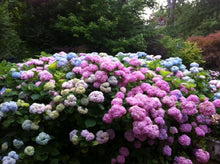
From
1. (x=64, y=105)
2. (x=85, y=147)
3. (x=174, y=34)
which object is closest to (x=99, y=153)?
(x=85, y=147)

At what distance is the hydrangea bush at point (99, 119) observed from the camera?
1.84 metres

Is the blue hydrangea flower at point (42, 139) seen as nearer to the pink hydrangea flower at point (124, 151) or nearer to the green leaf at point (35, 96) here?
the green leaf at point (35, 96)

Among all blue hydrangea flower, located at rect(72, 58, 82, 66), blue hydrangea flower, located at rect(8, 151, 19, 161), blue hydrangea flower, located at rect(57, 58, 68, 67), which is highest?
A: blue hydrangea flower, located at rect(72, 58, 82, 66)

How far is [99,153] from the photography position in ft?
6.62

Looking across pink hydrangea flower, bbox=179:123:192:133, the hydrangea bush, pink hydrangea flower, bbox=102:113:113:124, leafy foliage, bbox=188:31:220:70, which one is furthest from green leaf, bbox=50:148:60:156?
leafy foliage, bbox=188:31:220:70

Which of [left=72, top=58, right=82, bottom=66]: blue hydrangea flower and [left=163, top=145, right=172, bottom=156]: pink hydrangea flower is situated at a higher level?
[left=72, top=58, right=82, bottom=66]: blue hydrangea flower

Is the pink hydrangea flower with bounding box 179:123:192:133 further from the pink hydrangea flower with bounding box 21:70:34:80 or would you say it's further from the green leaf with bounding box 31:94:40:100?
the pink hydrangea flower with bounding box 21:70:34:80

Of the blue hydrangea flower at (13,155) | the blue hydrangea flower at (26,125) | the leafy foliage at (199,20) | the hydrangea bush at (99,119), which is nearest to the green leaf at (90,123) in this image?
the hydrangea bush at (99,119)

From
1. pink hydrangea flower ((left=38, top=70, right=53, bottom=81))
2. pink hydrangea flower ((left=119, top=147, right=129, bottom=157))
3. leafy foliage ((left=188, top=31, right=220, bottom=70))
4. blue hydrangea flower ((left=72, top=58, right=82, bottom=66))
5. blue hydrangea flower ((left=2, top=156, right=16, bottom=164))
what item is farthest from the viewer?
leafy foliage ((left=188, top=31, right=220, bottom=70))

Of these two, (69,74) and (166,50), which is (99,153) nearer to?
(69,74)

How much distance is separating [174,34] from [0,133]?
11.1 meters

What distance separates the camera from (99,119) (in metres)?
1.98

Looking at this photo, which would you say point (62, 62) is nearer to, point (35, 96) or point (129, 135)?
point (35, 96)

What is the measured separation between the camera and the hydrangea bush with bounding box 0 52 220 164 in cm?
184
